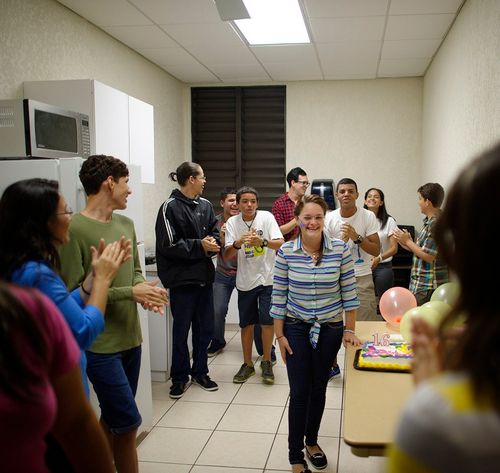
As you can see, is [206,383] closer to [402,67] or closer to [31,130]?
[31,130]

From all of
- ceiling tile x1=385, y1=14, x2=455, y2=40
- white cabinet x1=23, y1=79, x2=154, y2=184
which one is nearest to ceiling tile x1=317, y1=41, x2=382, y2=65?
ceiling tile x1=385, y1=14, x2=455, y2=40

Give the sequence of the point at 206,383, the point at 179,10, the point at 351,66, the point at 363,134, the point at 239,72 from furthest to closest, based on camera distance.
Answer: the point at 363,134 < the point at 239,72 < the point at 351,66 < the point at 179,10 < the point at 206,383

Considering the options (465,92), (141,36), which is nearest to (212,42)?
(141,36)

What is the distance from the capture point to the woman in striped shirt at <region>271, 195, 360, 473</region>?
2.51 meters

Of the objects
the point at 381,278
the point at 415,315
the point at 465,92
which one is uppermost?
the point at 465,92

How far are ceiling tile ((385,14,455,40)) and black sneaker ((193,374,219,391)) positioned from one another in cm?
312

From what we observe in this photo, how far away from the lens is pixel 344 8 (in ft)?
12.8

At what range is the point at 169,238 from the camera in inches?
138

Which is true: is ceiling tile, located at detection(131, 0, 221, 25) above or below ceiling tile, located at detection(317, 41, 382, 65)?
above

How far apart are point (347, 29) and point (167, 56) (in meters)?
1.89

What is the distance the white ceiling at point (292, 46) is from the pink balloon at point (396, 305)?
229 centimetres

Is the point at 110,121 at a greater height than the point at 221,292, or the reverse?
the point at 110,121

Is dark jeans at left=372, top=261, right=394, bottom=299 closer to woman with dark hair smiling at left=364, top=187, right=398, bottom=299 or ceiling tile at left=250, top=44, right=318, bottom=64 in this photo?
woman with dark hair smiling at left=364, top=187, right=398, bottom=299

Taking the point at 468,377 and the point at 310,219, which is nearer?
the point at 468,377
